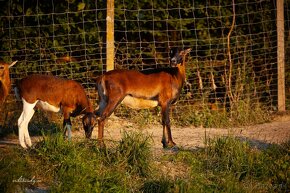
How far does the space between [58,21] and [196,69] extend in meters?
3.15

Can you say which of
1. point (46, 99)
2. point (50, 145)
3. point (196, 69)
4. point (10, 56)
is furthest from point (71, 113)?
point (196, 69)

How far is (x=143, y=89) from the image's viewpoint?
9.66 m

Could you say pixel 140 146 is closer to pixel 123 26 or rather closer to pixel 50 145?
pixel 50 145

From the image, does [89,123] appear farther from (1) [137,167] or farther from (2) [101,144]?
(1) [137,167]

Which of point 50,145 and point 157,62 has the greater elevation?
point 157,62

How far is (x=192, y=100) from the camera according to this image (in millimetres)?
12375

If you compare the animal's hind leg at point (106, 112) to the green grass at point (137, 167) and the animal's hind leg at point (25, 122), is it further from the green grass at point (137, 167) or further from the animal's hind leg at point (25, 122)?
the animal's hind leg at point (25, 122)

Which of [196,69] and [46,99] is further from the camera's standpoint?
[196,69]

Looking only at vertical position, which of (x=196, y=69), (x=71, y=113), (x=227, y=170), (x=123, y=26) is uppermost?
(x=123, y=26)

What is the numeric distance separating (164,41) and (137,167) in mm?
5740

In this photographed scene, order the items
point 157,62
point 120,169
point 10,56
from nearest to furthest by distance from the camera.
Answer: point 120,169 < point 10,56 < point 157,62

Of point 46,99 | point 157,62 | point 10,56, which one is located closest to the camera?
point 46,99

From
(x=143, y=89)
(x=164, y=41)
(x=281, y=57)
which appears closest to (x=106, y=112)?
(x=143, y=89)

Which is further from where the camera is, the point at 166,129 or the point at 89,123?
the point at 166,129
